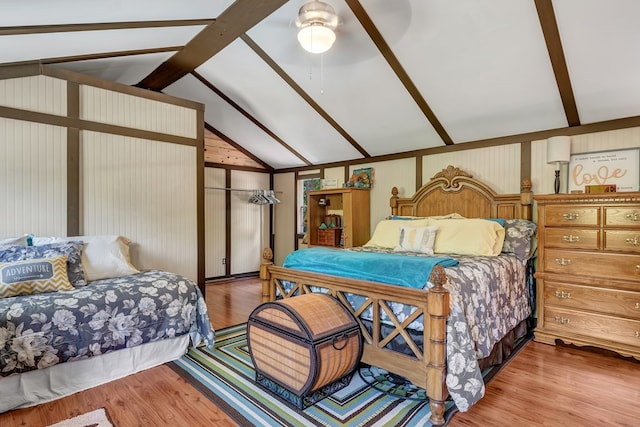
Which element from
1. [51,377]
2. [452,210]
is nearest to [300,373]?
[51,377]

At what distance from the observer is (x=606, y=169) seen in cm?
326

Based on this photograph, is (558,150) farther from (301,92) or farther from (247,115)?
(247,115)

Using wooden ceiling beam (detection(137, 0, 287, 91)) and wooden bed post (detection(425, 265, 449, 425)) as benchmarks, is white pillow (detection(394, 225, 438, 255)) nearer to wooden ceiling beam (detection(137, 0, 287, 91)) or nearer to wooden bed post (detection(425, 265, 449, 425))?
wooden bed post (detection(425, 265, 449, 425))

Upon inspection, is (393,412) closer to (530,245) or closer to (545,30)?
(530,245)

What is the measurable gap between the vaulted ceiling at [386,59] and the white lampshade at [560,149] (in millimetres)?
293

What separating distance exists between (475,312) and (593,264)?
1477 mm

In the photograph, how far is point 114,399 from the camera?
86.9 inches

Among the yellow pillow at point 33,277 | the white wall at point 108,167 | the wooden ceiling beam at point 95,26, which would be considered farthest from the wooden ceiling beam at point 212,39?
the yellow pillow at point 33,277

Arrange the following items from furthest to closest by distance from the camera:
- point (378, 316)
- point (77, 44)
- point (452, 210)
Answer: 1. point (452, 210)
2. point (77, 44)
3. point (378, 316)

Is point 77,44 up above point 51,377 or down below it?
above

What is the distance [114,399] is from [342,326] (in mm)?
1534

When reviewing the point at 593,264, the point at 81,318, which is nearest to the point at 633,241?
the point at 593,264

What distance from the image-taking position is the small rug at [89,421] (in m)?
1.92

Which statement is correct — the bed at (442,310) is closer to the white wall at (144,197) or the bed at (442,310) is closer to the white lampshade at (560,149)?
the white lampshade at (560,149)
